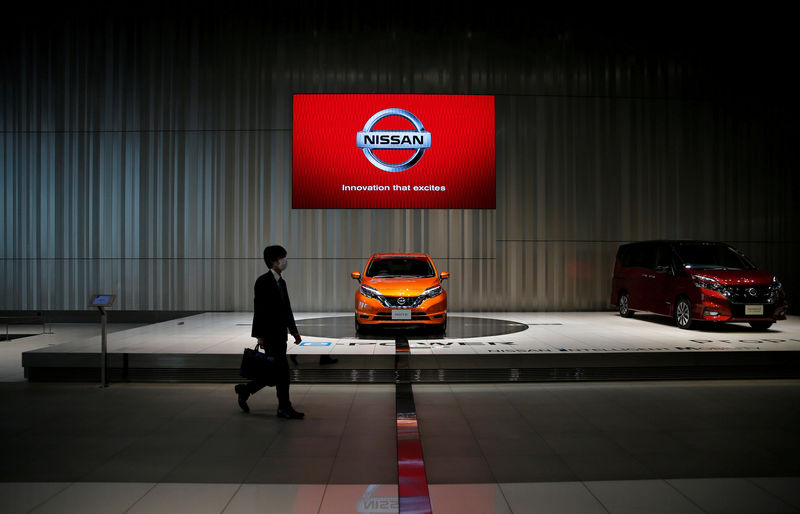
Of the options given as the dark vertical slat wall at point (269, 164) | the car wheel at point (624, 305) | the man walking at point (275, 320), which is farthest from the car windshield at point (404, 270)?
the car wheel at point (624, 305)

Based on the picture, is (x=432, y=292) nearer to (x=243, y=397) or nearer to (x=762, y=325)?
(x=243, y=397)

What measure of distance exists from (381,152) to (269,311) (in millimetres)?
8007

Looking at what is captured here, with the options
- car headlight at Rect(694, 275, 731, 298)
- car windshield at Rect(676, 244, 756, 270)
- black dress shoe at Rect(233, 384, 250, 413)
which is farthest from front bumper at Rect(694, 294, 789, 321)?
black dress shoe at Rect(233, 384, 250, 413)

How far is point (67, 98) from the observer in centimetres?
1191

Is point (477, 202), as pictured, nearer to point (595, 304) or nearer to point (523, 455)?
point (595, 304)

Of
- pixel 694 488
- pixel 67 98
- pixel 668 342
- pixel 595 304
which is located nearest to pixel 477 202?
pixel 595 304

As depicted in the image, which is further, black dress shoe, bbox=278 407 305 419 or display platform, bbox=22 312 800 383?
display platform, bbox=22 312 800 383

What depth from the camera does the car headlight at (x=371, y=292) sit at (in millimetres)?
7439

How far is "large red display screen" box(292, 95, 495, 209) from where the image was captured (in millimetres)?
11766

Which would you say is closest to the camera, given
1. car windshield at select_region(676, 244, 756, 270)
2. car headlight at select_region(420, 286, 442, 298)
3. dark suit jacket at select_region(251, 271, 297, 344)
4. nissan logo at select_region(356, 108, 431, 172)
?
dark suit jacket at select_region(251, 271, 297, 344)

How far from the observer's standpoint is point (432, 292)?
7574 mm

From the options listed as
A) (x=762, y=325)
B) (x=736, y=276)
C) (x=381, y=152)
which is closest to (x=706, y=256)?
(x=736, y=276)

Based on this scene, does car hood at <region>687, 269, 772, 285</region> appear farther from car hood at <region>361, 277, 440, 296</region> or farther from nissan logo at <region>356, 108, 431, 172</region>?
nissan logo at <region>356, 108, 431, 172</region>

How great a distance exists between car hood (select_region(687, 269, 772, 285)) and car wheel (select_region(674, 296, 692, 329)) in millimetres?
531
